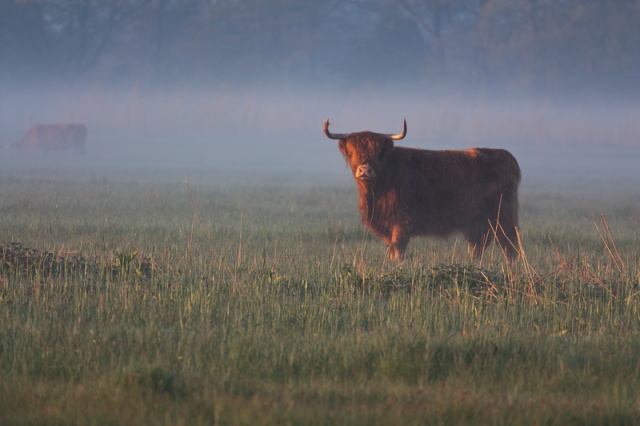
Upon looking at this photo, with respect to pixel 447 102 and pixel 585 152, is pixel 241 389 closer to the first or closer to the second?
pixel 585 152

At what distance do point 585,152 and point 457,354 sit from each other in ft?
220

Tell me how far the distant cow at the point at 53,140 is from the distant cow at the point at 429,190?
44.0m

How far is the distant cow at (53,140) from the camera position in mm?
51469

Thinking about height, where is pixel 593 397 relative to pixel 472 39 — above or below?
below

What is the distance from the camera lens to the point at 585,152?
227 feet

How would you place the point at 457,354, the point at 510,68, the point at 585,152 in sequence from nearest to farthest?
the point at 457,354 < the point at 585,152 < the point at 510,68

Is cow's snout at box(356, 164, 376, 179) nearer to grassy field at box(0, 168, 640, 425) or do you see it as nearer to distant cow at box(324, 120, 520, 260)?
distant cow at box(324, 120, 520, 260)

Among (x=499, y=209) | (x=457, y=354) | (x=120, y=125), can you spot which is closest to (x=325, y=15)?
(x=120, y=125)

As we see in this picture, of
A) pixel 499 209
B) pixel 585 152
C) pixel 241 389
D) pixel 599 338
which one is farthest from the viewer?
pixel 585 152

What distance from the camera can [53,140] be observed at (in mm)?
51438

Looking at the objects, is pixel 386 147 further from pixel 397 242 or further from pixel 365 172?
pixel 397 242

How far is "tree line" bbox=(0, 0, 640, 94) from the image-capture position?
7181 cm

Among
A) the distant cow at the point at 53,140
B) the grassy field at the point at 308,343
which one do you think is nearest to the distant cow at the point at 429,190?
the grassy field at the point at 308,343

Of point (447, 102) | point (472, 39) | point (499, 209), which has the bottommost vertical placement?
point (499, 209)
